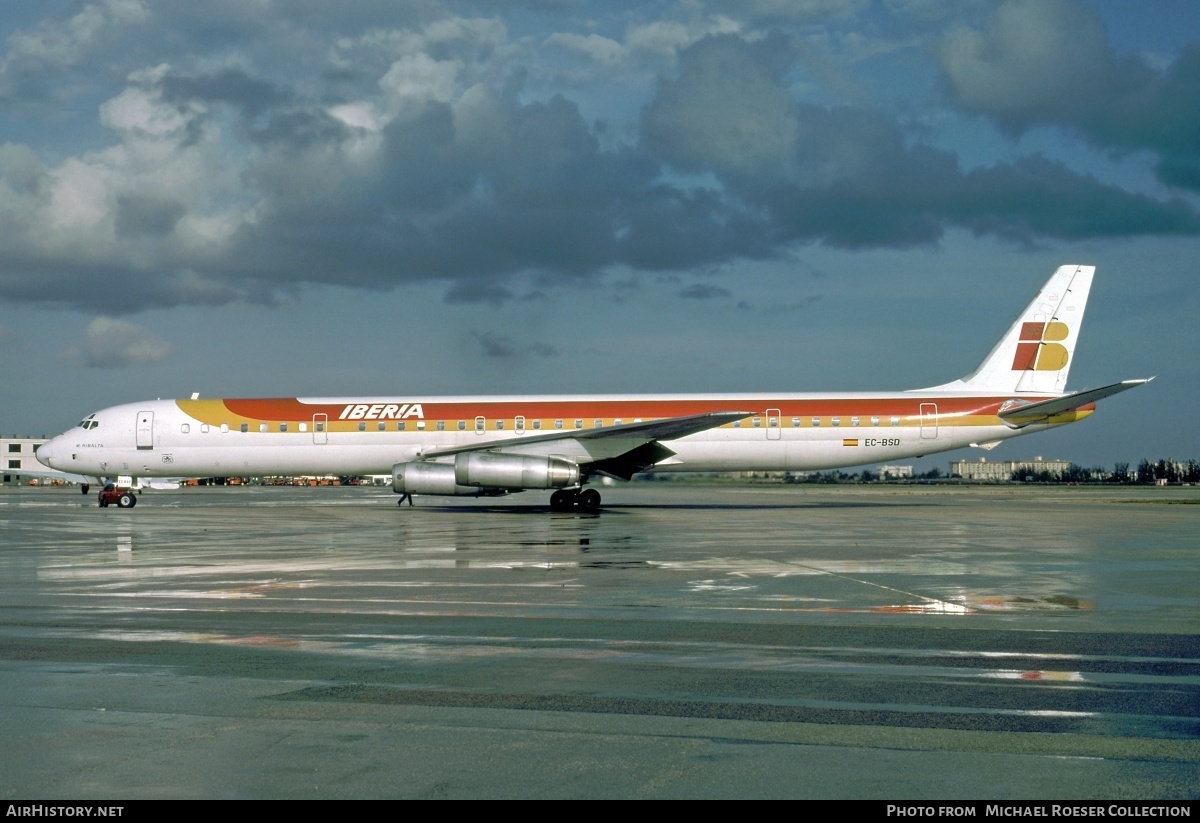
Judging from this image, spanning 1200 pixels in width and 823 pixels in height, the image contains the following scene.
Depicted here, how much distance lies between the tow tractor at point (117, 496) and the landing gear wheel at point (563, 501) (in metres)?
15.4

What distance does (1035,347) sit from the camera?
1401 inches

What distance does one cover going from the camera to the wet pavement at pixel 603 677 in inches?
193

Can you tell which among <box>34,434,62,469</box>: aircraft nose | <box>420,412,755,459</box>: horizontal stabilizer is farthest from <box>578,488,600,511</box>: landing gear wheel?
<box>34,434,62,469</box>: aircraft nose

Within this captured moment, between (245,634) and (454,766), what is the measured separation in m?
4.78

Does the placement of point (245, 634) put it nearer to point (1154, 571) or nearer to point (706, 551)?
point (706, 551)

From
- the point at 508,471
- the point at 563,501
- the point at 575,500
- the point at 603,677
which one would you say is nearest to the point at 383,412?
the point at 508,471

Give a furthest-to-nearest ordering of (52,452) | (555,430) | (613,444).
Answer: (52,452)
(555,430)
(613,444)

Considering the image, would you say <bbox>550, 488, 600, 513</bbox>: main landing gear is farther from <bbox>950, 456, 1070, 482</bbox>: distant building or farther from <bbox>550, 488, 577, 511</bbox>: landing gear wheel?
<bbox>950, 456, 1070, 482</bbox>: distant building

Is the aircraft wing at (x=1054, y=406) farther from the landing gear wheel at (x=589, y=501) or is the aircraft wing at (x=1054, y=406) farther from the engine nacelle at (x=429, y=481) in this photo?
the engine nacelle at (x=429, y=481)

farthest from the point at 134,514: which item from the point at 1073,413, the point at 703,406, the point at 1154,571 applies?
the point at 1073,413

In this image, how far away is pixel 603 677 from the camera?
7.18m

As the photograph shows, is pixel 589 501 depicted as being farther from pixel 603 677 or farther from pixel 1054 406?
pixel 603 677

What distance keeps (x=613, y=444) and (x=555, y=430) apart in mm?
2573

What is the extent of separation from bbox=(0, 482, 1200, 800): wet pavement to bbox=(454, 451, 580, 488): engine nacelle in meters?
13.4
